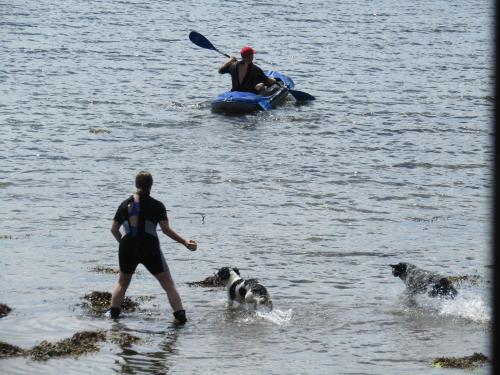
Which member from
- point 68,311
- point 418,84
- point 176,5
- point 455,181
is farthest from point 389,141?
point 176,5

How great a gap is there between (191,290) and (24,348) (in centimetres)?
284

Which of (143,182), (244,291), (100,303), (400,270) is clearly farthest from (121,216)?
Answer: (400,270)

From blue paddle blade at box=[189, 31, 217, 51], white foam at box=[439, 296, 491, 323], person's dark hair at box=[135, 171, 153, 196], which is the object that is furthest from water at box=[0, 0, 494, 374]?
blue paddle blade at box=[189, 31, 217, 51]

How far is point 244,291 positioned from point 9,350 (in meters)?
2.52

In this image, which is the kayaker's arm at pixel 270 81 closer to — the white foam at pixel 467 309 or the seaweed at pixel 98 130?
the seaweed at pixel 98 130

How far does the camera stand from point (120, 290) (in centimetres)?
1001

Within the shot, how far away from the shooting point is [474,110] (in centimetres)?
2695

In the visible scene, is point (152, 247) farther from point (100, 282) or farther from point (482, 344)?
point (482, 344)

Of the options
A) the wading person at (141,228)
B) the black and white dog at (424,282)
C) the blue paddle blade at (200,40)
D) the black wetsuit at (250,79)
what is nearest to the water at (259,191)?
the black and white dog at (424,282)

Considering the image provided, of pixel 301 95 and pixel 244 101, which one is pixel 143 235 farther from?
pixel 301 95

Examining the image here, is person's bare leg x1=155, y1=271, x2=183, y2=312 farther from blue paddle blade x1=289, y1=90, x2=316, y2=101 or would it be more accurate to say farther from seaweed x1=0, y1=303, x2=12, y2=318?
blue paddle blade x1=289, y1=90, x2=316, y2=101

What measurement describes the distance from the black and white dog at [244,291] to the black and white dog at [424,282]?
62.8 inches

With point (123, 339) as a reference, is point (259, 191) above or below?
below

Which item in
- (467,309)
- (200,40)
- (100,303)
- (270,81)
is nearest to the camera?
(467,309)
